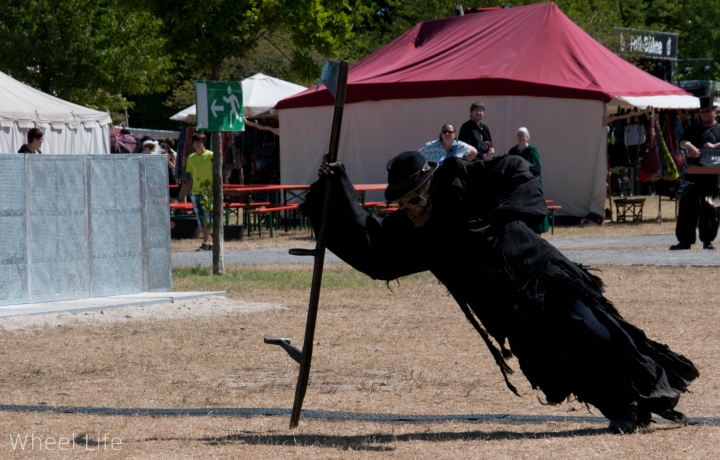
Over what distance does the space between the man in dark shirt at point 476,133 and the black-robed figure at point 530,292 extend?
9.79 m

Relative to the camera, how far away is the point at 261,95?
26359 millimetres

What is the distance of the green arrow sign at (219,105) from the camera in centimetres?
1301

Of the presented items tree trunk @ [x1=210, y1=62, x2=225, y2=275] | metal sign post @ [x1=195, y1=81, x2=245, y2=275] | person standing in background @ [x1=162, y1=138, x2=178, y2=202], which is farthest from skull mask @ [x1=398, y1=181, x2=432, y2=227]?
person standing in background @ [x1=162, y1=138, x2=178, y2=202]

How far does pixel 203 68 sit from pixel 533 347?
860cm

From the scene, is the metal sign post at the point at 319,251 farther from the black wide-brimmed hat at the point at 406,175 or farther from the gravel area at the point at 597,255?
the gravel area at the point at 597,255

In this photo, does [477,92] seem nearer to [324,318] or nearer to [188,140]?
[188,140]

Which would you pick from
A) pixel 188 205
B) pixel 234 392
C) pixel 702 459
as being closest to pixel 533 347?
pixel 702 459

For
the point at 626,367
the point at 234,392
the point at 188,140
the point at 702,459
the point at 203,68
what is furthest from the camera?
the point at 188,140

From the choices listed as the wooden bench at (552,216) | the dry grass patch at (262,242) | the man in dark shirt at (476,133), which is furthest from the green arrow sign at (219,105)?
the wooden bench at (552,216)

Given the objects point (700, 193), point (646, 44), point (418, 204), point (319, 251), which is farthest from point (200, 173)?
point (646, 44)

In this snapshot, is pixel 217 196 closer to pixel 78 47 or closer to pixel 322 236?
pixel 322 236

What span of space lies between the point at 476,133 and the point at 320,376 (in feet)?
28.3

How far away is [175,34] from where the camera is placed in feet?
44.5

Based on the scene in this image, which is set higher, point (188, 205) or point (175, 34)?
point (175, 34)
